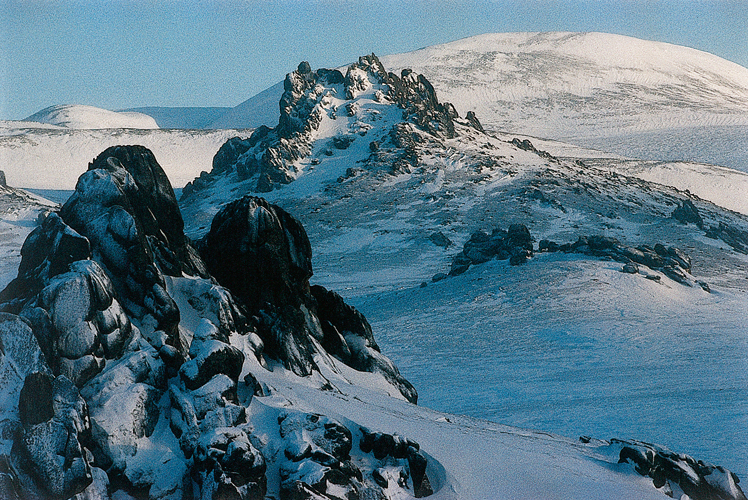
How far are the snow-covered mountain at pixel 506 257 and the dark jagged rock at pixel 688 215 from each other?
9.5 inches

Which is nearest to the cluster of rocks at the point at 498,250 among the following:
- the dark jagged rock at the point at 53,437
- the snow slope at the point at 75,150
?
the dark jagged rock at the point at 53,437

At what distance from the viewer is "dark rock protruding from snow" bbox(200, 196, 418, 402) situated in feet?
73.2

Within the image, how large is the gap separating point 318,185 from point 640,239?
4137cm

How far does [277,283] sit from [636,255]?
1522 inches

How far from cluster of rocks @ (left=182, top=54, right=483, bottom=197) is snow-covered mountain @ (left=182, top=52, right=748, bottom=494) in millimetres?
318

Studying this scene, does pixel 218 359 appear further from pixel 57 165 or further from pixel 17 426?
pixel 57 165

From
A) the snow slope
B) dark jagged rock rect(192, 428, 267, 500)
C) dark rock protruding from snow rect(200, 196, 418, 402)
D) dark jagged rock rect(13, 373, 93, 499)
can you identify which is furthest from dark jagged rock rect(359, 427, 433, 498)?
the snow slope

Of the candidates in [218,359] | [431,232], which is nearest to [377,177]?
[431,232]

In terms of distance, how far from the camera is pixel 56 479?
13211 mm

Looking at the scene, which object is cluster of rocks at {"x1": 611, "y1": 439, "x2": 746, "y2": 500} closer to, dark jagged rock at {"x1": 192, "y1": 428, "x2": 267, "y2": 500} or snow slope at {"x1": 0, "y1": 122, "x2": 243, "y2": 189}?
dark jagged rock at {"x1": 192, "y1": 428, "x2": 267, "y2": 500}

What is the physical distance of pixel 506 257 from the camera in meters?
56.7

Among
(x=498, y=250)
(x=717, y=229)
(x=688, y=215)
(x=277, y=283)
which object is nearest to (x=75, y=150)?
(x=498, y=250)

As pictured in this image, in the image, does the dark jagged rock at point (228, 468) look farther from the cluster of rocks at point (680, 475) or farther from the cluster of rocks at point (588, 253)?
the cluster of rocks at point (588, 253)

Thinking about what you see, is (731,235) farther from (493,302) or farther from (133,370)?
(133,370)
